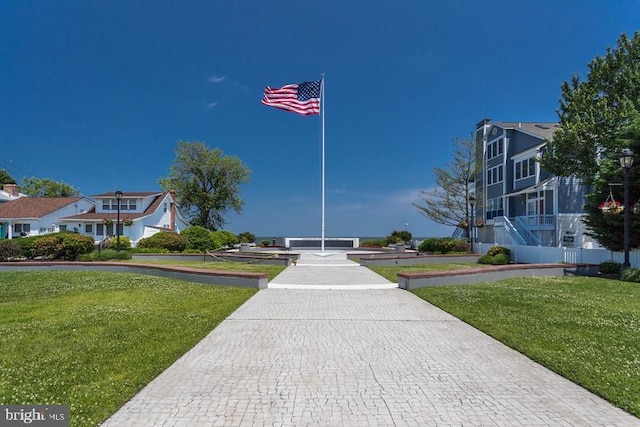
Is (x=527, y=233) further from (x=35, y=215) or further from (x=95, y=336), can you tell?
(x=35, y=215)

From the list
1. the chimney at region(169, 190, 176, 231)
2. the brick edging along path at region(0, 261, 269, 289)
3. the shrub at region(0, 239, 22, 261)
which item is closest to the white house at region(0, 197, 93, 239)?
the chimney at region(169, 190, 176, 231)

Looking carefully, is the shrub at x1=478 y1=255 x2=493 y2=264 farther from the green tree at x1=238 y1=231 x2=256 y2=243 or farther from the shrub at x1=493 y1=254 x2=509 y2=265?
the green tree at x1=238 y1=231 x2=256 y2=243

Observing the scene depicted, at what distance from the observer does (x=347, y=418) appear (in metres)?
3.62

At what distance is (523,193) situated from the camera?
28.1m

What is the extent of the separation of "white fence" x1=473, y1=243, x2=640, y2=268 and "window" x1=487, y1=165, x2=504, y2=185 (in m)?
10.5

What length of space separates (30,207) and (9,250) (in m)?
28.2

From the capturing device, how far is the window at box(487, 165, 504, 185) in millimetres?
31734

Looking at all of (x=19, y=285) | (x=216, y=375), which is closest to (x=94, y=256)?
(x=19, y=285)

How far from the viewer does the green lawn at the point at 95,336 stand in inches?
160

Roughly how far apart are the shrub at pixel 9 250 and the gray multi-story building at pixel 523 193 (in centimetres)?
2898

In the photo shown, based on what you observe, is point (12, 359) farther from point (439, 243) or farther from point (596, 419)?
point (439, 243)

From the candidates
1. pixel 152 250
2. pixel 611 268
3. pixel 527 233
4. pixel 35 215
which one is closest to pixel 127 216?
pixel 35 215

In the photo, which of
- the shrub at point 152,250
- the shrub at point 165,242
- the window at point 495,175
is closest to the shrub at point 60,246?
the shrub at point 152,250

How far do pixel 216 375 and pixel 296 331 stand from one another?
2.40 metres
